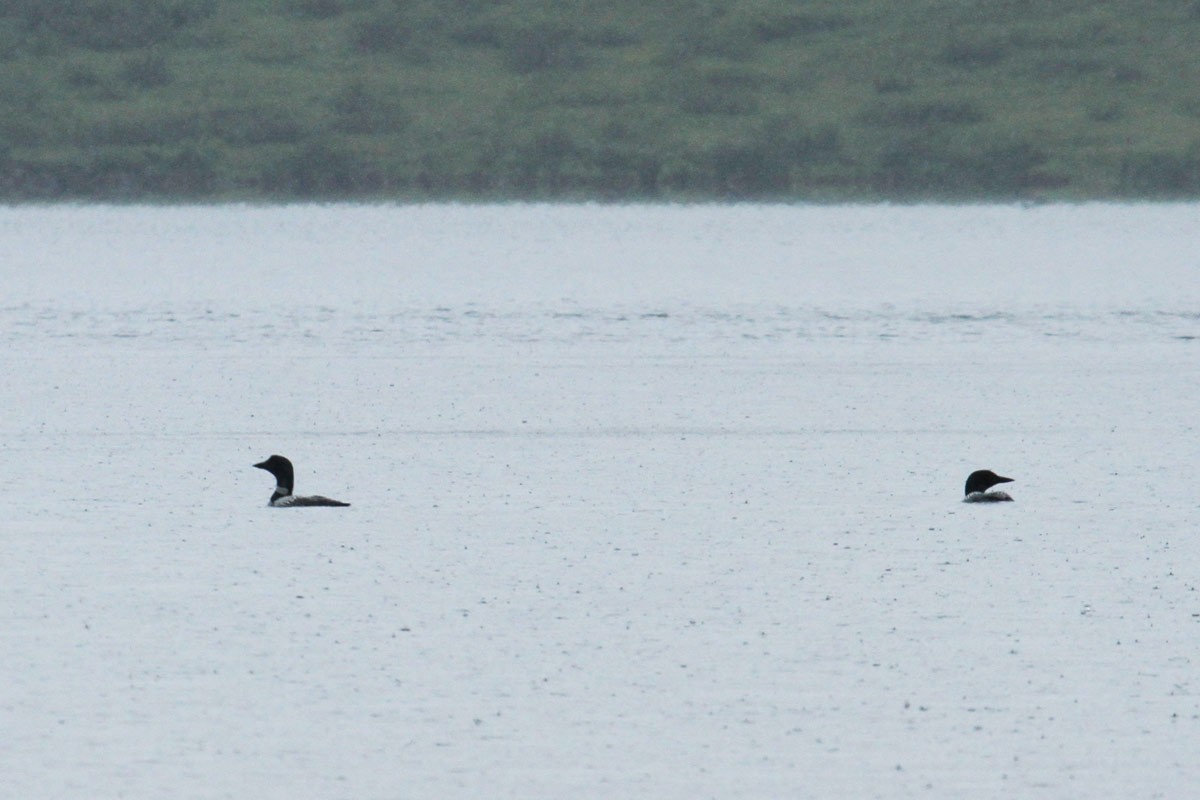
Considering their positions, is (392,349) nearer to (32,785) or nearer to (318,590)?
(318,590)

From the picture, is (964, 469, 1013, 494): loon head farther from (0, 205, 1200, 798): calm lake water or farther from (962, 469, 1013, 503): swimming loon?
(0, 205, 1200, 798): calm lake water

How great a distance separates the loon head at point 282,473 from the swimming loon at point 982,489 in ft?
13.2

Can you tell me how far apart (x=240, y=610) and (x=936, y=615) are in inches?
124

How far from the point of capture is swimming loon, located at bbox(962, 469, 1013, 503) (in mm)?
13438

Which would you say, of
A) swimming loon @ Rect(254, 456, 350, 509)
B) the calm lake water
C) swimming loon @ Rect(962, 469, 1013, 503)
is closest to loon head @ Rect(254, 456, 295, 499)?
swimming loon @ Rect(254, 456, 350, 509)

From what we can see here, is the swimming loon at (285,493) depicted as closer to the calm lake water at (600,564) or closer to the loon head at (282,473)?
the loon head at (282,473)

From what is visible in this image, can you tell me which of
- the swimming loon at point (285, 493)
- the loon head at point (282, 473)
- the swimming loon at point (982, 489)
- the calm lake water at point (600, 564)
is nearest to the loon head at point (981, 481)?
the swimming loon at point (982, 489)

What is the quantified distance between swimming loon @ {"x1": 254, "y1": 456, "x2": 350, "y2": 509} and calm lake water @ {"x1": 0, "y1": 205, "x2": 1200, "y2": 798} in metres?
0.18

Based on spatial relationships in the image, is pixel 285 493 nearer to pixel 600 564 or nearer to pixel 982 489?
pixel 600 564

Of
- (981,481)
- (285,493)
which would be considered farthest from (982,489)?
(285,493)

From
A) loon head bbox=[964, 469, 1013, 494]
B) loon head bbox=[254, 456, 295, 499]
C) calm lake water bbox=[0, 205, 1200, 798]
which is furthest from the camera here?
loon head bbox=[964, 469, 1013, 494]

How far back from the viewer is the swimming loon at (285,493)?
525 inches

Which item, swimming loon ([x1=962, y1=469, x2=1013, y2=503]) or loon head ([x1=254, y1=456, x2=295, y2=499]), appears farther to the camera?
swimming loon ([x1=962, y1=469, x2=1013, y2=503])

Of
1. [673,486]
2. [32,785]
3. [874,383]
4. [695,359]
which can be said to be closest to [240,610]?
[32,785]
